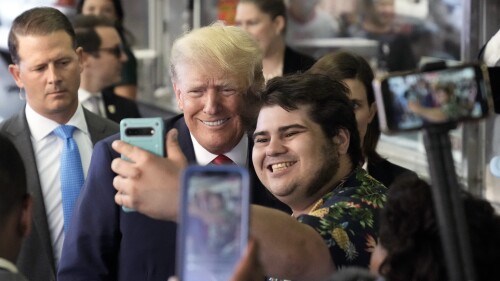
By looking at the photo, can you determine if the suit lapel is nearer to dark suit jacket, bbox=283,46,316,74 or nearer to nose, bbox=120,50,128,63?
dark suit jacket, bbox=283,46,316,74

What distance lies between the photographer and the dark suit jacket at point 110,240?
366 cm

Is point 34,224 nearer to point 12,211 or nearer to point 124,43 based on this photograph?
point 12,211

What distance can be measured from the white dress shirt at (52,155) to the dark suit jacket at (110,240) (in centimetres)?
79

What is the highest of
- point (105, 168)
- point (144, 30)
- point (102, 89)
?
point (105, 168)

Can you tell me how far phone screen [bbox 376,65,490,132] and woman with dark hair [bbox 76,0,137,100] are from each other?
17.1ft

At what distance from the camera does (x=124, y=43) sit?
766cm

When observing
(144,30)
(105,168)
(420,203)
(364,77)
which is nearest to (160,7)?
(144,30)

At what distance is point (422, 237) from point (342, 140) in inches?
43.4

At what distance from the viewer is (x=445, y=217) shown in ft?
6.58

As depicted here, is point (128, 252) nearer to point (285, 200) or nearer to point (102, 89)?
point (285, 200)

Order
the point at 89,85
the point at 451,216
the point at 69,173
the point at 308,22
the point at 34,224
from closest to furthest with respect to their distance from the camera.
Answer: the point at 451,216, the point at 34,224, the point at 69,173, the point at 89,85, the point at 308,22

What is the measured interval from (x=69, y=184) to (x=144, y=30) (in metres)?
7.89

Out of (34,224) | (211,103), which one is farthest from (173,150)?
(34,224)

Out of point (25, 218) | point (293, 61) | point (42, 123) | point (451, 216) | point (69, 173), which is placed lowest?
point (293, 61)
